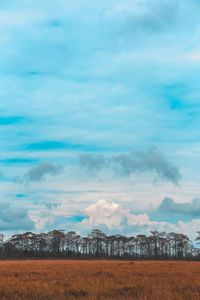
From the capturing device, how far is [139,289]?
44.4 feet

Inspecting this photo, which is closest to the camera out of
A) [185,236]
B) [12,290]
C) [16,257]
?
[12,290]

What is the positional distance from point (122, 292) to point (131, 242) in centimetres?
10558

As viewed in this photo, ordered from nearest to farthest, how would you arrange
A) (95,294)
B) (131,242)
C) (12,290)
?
(95,294) < (12,290) < (131,242)

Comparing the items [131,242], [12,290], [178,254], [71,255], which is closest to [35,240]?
[71,255]

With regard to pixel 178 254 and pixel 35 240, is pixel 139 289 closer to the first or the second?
pixel 178 254

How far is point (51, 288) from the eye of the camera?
13.7 metres

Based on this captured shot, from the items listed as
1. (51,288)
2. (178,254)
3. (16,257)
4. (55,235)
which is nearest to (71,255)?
(55,235)

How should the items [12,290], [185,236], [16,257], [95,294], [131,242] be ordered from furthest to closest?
[131,242], [185,236], [16,257], [12,290], [95,294]

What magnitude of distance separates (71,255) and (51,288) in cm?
9465

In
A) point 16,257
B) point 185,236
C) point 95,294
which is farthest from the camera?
point 185,236

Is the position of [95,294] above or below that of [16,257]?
above

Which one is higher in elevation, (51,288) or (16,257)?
(51,288)

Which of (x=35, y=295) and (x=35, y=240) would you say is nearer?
(x=35, y=295)

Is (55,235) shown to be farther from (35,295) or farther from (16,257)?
(35,295)
